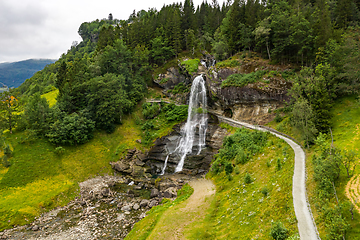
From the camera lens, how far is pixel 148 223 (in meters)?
21.4

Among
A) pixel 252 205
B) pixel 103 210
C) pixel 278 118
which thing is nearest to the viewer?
pixel 252 205

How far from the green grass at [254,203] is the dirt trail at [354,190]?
3924 millimetres

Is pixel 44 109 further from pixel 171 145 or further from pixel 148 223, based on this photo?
pixel 148 223

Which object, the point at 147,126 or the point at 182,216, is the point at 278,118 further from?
the point at 147,126

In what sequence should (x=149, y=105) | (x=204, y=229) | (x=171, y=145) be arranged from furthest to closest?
(x=149, y=105)
(x=171, y=145)
(x=204, y=229)

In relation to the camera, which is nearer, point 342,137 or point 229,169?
point 342,137

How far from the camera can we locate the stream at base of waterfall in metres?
41.6

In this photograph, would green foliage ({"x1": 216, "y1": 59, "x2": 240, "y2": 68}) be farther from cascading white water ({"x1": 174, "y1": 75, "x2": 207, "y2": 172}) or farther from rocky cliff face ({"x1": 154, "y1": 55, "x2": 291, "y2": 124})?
cascading white water ({"x1": 174, "y1": 75, "x2": 207, "y2": 172})

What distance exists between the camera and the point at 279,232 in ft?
39.3

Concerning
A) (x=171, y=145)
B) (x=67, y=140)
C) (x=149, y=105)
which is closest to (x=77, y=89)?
(x=67, y=140)

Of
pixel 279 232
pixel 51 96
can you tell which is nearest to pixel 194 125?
pixel 279 232

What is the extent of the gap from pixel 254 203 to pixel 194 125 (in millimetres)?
28943

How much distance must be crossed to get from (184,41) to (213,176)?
5609cm

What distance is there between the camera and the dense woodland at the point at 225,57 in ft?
88.6
